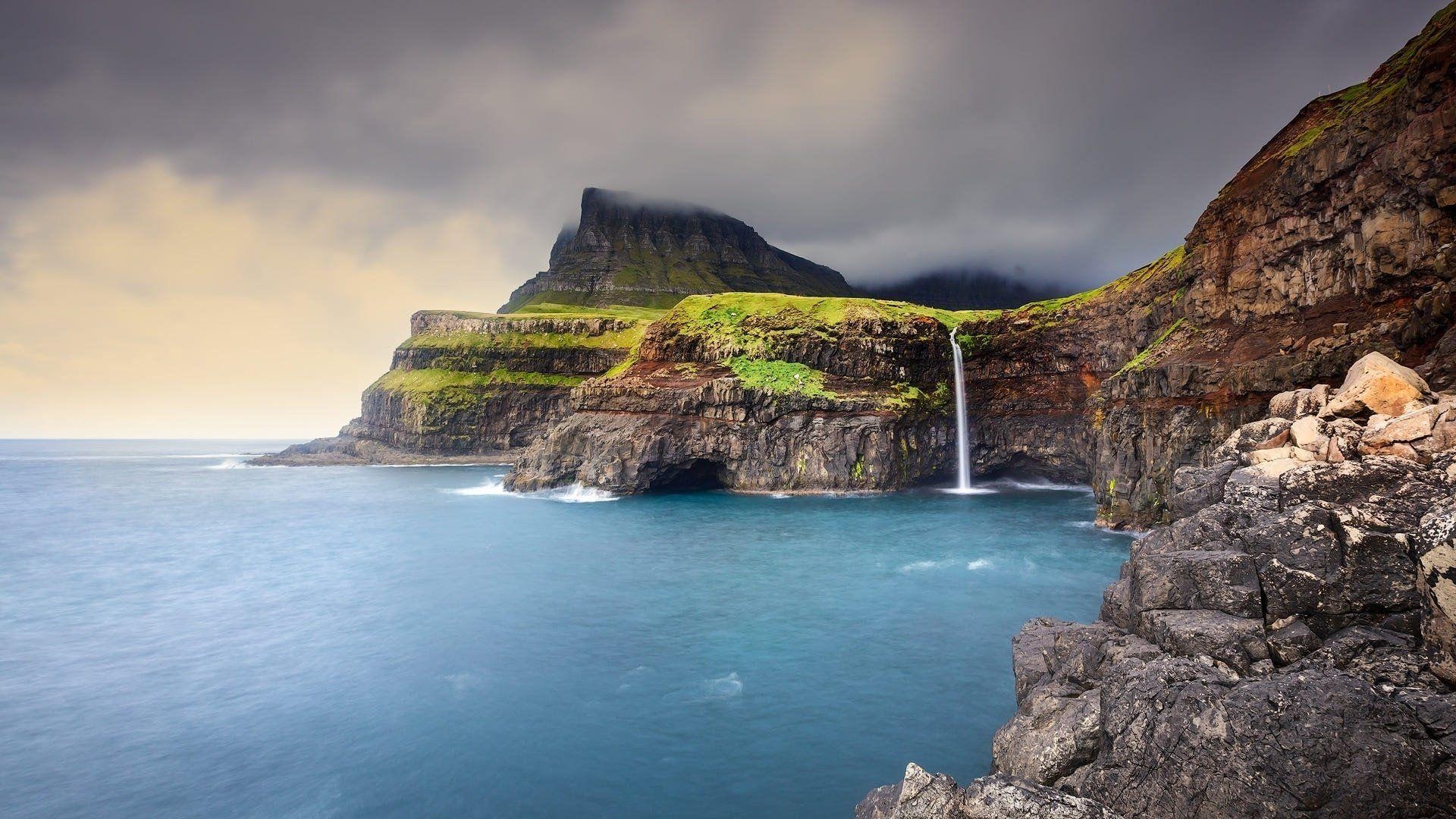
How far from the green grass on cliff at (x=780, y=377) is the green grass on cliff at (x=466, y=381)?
63.8 metres

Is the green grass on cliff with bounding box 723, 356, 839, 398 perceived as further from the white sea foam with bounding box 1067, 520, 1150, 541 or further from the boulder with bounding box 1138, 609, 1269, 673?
the boulder with bounding box 1138, 609, 1269, 673

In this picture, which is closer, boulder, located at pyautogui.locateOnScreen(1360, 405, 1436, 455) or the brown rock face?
boulder, located at pyautogui.locateOnScreen(1360, 405, 1436, 455)

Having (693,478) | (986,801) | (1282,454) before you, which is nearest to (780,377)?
(693,478)

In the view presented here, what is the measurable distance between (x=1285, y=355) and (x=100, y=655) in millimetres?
53669

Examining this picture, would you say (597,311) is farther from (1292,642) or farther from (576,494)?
(1292,642)

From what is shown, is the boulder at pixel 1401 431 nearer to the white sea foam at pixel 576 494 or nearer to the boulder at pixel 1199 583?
the boulder at pixel 1199 583

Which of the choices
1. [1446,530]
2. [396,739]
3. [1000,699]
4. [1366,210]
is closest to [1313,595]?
[1446,530]

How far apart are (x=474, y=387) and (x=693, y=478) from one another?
73.0m

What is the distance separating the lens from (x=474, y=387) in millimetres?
125938

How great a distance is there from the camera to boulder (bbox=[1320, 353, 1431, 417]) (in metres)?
14.5

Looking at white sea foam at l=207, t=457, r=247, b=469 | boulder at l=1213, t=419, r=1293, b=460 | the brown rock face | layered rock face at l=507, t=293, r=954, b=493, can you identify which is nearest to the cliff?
the brown rock face

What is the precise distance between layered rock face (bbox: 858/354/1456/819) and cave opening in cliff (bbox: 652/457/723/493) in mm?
55049

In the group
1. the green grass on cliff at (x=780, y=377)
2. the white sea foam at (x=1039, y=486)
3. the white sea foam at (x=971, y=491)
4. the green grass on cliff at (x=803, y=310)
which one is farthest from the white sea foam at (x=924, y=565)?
the green grass on cliff at (x=803, y=310)

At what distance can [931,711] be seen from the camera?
1727cm
